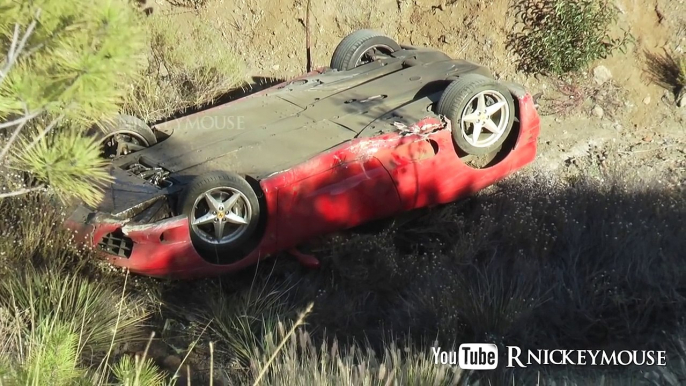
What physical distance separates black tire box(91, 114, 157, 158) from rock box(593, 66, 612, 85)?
5.24 meters

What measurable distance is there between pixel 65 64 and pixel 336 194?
3.02 metres

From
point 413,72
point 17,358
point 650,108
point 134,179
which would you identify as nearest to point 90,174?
point 17,358

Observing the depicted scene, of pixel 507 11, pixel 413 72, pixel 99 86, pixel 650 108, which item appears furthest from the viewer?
pixel 507 11

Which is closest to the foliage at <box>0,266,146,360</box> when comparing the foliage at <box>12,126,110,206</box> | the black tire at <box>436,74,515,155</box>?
the foliage at <box>12,126,110,206</box>

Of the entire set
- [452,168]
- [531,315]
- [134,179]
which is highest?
[452,168]

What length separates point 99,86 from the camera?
3.33 meters

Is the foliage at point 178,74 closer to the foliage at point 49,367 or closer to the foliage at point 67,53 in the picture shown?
the foliage at point 49,367

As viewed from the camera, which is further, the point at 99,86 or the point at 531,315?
the point at 531,315

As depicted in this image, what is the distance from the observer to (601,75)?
364 inches

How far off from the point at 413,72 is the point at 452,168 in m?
1.31

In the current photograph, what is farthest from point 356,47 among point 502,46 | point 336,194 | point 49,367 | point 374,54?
point 49,367

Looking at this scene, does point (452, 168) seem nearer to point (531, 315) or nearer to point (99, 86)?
point (531, 315)

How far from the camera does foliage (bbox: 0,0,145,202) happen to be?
330 centimetres

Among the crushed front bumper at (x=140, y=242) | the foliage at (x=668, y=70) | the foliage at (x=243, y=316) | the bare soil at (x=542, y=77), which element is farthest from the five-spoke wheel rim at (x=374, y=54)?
the foliage at (x=668, y=70)
